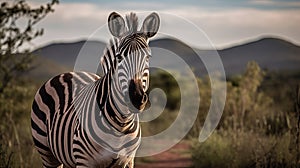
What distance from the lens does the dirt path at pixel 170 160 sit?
1183 centimetres

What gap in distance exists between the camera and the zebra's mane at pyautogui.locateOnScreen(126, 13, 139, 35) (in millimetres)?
5332

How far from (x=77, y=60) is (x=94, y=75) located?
647 mm

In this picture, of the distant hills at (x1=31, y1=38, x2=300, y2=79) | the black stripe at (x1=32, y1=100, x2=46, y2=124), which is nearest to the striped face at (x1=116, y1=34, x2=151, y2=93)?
the black stripe at (x1=32, y1=100, x2=46, y2=124)

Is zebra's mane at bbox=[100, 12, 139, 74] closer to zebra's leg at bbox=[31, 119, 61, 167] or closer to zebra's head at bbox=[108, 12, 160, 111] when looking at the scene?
zebra's head at bbox=[108, 12, 160, 111]

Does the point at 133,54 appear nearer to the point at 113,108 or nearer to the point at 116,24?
the point at 116,24

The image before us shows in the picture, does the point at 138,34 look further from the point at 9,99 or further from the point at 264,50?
the point at 264,50

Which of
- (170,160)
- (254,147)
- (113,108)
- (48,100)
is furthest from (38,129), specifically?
(170,160)

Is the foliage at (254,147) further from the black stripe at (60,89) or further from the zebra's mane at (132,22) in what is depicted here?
the zebra's mane at (132,22)

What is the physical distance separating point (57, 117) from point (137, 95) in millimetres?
1630

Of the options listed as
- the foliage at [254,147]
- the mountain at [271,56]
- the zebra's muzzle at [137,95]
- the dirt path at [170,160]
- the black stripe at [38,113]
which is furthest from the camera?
the mountain at [271,56]

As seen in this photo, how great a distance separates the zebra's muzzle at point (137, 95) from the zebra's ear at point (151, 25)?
0.62 m

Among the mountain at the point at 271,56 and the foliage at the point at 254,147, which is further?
the mountain at the point at 271,56

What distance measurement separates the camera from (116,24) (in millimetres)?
5348

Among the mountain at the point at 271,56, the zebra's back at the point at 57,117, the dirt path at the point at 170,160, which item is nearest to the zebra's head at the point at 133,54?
the zebra's back at the point at 57,117
